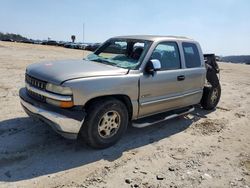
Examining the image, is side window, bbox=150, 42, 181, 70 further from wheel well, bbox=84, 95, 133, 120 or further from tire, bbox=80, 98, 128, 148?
tire, bbox=80, 98, 128, 148

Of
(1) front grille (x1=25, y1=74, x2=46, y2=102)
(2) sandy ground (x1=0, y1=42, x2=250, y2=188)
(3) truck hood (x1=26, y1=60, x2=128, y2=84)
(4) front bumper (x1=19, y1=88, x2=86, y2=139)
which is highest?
(3) truck hood (x1=26, y1=60, x2=128, y2=84)

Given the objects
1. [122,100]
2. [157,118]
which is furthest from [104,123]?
[157,118]

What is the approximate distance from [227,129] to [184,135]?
1.16 meters

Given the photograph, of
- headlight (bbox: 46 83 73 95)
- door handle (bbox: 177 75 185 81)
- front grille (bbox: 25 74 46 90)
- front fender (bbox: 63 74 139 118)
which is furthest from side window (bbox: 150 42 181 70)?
front grille (bbox: 25 74 46 90)

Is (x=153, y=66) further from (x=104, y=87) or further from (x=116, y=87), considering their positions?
(x=104, y=87)

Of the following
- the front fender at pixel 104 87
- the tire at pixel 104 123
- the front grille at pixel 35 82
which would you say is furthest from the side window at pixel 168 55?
the front grille at pixel 35 82

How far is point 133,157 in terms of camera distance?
15.5 feet

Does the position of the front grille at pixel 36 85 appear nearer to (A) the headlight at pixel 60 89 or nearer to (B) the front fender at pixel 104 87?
(A) the headlight at pixel 60 89

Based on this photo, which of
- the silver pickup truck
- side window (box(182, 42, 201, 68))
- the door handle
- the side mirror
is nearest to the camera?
the silver pickup truck

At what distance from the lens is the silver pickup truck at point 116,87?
14.4 feet

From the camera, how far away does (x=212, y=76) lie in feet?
26.5

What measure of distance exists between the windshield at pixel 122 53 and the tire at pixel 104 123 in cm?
83

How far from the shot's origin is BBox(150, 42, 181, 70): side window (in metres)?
5.69

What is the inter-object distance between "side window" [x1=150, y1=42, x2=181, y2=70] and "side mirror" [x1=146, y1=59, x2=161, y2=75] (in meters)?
0.28
